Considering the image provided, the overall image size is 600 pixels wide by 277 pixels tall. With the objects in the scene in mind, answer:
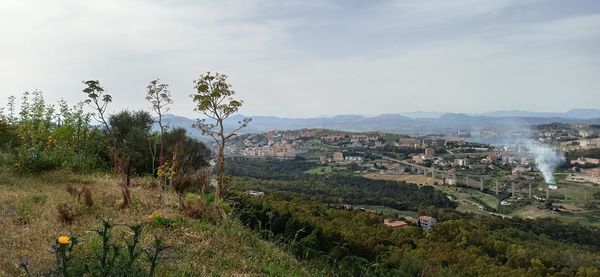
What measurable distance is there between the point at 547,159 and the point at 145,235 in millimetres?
99097

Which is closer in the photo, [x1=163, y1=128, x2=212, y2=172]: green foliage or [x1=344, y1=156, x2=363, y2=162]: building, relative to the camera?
[x1=163, y1=128, x2=212, y2=172]: green foliage

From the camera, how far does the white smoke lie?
76.6m

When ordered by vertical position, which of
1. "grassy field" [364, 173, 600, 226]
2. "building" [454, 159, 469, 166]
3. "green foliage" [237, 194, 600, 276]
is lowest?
"grassy field" [364, 173, 600, 226]

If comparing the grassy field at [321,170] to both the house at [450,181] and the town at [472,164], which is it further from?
the house at [450,181]

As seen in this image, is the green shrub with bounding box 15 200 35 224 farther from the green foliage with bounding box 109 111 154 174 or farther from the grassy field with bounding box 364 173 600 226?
the grassy field with bounding box 364 173 600 226

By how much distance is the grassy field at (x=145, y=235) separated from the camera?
3295mm

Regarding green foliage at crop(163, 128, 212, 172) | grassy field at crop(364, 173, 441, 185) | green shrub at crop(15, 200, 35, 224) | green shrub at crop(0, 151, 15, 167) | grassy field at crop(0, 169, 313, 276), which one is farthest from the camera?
grassy field at crop(364, 173, 441, 185)

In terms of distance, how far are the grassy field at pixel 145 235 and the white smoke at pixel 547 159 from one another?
78241mm

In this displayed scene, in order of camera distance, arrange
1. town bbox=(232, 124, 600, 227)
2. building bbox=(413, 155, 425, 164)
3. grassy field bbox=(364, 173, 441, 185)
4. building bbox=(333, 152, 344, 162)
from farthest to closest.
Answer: building bbox=(333, 152, 344, 162) → building bbox=(413, 155, 425, 164) → grassy field bbox=(364, 173, 441, 185) → town bbox=(232, 124, 600, 227)

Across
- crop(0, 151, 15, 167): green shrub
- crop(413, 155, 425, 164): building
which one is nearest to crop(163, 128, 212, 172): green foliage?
crop(0, 151, 15, 167): green shrub

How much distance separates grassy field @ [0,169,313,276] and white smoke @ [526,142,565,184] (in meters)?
78.2

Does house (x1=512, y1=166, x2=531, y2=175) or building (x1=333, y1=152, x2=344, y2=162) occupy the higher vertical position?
building (x1=333, y1=152, x2=344, y2=162)

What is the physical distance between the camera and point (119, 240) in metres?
3.74

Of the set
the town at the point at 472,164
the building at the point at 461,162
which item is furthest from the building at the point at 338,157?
the building at the point at 461,162
